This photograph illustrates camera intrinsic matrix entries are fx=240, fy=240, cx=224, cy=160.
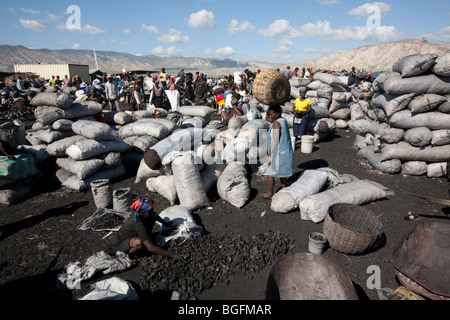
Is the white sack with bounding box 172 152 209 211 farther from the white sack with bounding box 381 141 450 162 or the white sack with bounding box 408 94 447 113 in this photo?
the white sack with bounding box 408 94 447 113

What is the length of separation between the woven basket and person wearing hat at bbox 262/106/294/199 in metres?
0.44

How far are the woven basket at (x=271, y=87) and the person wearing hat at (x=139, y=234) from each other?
9.80 feet

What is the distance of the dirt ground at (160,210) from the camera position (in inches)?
114

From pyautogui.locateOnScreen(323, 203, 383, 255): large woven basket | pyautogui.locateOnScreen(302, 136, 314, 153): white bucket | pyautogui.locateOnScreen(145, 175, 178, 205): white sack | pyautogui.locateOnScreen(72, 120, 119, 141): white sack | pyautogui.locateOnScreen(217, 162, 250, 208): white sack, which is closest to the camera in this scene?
pyautogui.locateOnScreen(323, 203, 383, 255): large woven basket

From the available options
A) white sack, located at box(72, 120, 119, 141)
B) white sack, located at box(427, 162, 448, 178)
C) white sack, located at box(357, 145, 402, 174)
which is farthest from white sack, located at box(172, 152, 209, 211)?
white sack, located at box(427, 162, 448, 178)

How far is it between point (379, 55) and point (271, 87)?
67249 mm

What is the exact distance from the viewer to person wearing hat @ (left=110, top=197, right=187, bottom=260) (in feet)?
10.3

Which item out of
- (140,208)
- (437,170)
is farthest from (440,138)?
(140,208)
